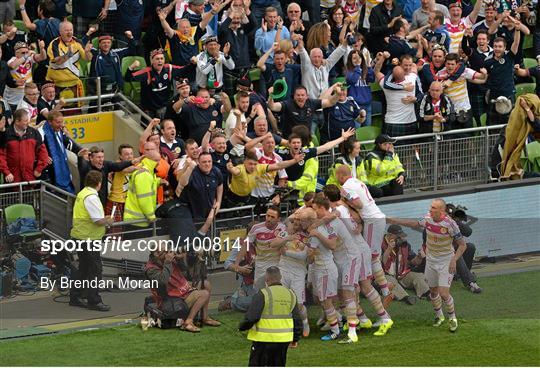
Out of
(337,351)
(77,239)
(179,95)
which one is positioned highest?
(179,95)

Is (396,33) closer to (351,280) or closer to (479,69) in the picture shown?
(479,69)

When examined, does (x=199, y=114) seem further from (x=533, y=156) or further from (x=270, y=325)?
(x=270, y=325)

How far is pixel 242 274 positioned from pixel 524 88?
318 inches

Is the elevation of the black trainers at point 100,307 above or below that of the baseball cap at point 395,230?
below

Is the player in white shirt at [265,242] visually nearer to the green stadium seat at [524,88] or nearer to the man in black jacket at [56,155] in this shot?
the man in black jacket at [56,155]

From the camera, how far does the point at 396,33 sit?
83.7 ft

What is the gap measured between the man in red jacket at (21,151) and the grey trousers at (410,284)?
4.81m

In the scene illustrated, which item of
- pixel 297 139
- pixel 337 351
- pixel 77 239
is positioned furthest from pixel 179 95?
pixel 337 351

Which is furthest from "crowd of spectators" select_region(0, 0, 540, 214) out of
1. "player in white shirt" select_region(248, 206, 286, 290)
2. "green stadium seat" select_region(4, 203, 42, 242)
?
"player in white shirt" select_region(248, 206, 286, 290)

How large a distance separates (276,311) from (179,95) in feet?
18.4

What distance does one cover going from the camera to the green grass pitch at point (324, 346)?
62.6 ft

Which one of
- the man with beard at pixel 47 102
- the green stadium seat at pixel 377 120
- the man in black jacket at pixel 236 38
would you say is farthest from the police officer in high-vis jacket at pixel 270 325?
the green stadium seat at pixel 377 120

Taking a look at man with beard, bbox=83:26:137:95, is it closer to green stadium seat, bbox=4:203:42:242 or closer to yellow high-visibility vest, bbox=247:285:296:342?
green stadium seat, bbox=4:203:42:242

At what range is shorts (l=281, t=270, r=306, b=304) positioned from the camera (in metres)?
19.7
